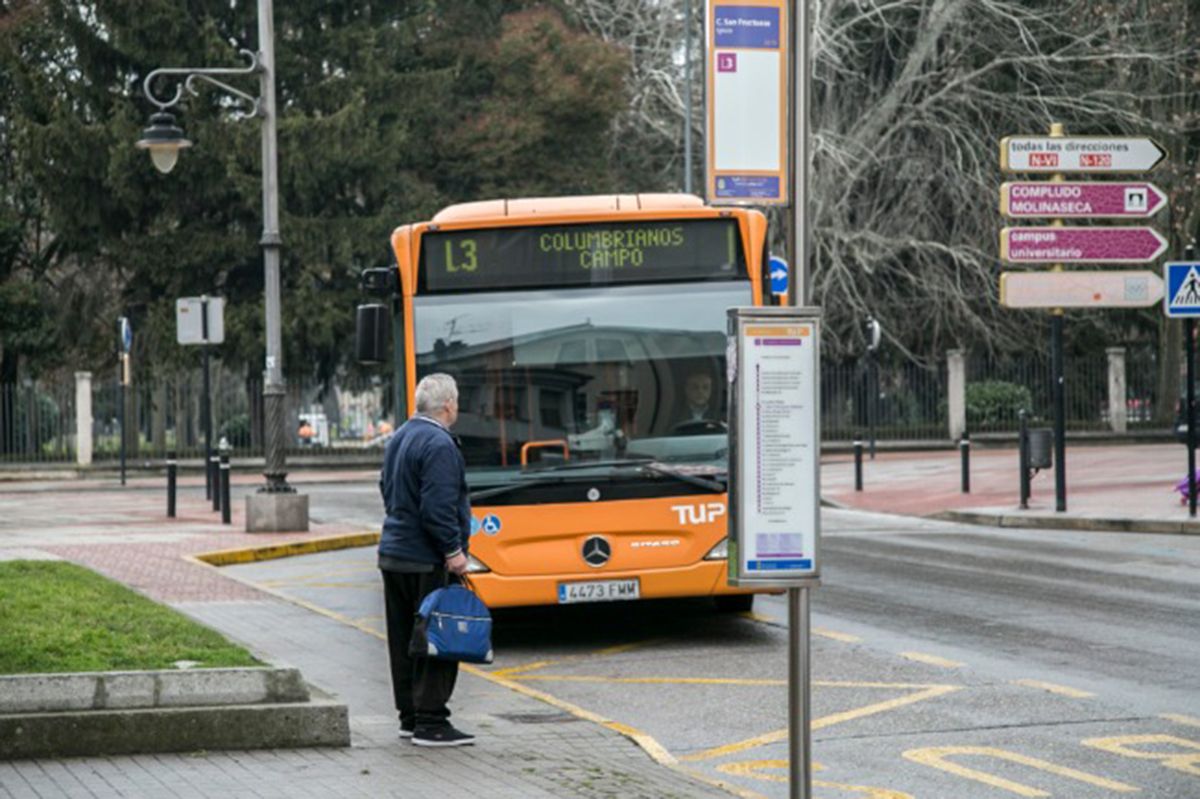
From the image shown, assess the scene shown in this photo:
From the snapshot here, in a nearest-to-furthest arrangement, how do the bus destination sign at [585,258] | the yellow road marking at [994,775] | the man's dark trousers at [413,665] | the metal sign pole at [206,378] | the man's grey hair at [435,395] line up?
1. the yellow road marking at [994,775]
2. the man's dark trousers at [413,665]
3. the man's grey hair at [435,395]
4. the bus destination sign at [585,258]
5. the metal sign pole at [206,378]

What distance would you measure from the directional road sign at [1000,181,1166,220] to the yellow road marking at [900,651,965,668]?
42.2 ft

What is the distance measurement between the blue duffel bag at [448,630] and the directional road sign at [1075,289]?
16052 millimetres

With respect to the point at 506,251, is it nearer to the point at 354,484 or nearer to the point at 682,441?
the point at 682,441

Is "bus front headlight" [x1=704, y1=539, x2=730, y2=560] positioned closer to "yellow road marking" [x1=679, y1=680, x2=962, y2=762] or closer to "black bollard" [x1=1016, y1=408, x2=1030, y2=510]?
"yellow road marking" [x1=679, y1=680, x2=962, y2=762]

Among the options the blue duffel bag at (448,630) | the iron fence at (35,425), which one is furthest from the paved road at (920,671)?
the iron fence at (35,425)

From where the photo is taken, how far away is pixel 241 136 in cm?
4300

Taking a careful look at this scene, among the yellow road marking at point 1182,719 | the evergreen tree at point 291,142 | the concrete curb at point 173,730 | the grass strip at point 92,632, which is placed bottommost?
the yellow road marking at point 1182,719

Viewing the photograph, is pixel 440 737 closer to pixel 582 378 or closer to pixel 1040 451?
pixel 582 378

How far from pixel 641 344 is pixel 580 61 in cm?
3303

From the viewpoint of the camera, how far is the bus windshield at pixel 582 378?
1294 cm

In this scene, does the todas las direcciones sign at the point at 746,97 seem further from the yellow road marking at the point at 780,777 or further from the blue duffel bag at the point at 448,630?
the blue duffel bag at the point at 448,630

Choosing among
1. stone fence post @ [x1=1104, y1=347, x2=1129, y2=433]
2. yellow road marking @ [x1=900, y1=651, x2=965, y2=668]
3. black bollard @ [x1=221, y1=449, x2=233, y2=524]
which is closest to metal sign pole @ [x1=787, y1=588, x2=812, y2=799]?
yellow road marking @ [x1=900, y1=651, x2=965, y2=668]

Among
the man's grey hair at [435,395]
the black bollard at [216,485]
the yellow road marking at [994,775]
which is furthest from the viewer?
the black bollard at [216,485]

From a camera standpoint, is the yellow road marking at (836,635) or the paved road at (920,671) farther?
the yellow road marking at (836,635)
